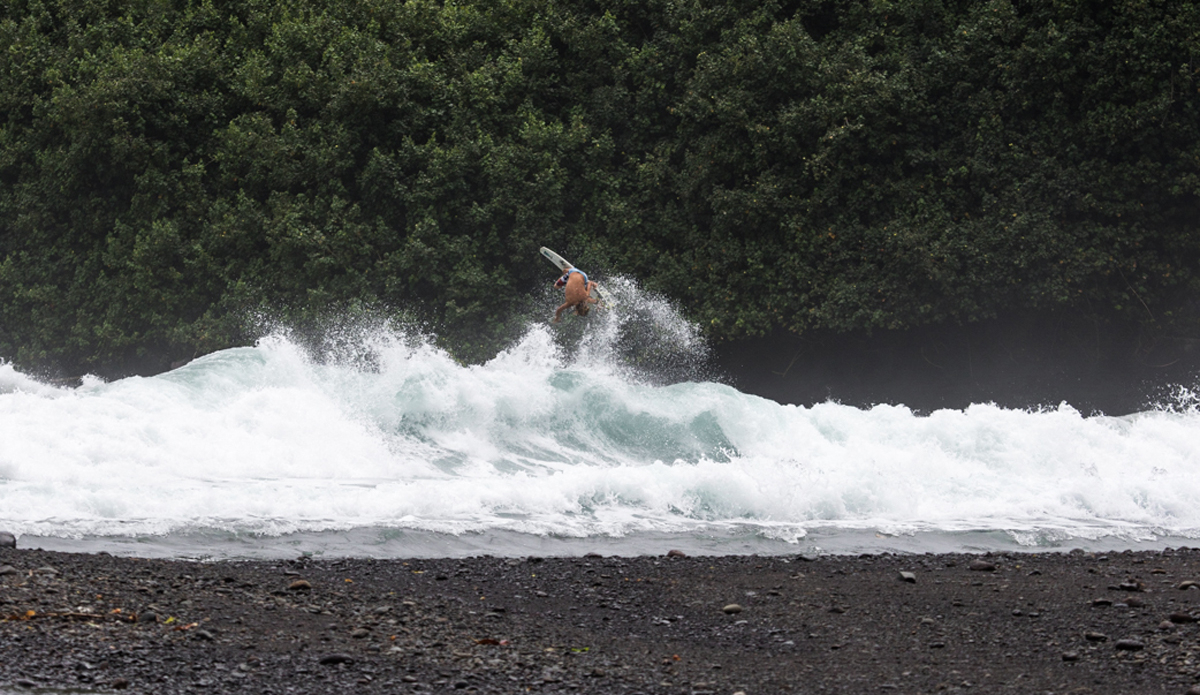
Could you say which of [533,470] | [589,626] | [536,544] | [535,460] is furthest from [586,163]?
[589,626]

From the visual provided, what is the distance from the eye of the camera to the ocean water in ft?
33.7

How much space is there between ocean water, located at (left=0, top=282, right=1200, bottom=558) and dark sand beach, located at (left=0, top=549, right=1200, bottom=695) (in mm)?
1448

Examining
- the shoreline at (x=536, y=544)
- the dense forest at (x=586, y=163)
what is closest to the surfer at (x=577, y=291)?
the shoreline at (x=536, y=544)

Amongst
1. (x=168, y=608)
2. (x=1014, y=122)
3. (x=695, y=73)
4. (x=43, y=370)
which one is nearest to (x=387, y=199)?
(x=695, y=73)

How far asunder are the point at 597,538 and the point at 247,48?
26.3m

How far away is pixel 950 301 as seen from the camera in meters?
26.0

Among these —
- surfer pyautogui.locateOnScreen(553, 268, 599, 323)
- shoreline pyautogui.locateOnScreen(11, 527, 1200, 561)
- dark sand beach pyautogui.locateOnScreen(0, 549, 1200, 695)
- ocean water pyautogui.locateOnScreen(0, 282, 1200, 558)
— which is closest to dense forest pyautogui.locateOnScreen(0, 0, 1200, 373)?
ocean water pyautogui.locateOnScreen(0, 282, 1200, 558)

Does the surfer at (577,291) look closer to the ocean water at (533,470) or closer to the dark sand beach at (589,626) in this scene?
the ocean water at (533,470)

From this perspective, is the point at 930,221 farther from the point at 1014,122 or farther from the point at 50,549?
the point at 50,549

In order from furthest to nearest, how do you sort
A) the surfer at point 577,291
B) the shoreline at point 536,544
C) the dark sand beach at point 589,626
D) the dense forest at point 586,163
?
1. the dense forest at point 586,163
2. the surfer at point 577,291
3. the shoreline at point 536,544
4. the dark sand beach at point 589,626

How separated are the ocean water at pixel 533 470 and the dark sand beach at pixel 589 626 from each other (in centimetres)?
145

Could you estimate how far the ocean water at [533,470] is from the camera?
10.3 meters

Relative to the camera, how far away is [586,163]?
29.1 metres

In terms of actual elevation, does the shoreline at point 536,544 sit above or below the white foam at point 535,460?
below
